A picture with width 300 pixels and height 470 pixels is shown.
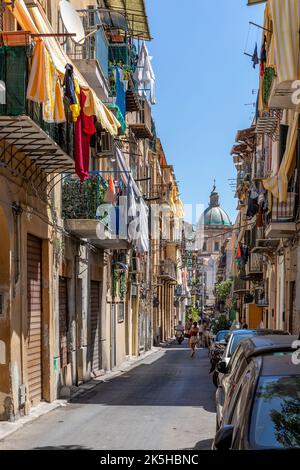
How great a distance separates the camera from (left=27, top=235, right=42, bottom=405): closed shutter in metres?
14.4

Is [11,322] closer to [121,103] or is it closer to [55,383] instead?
[55,383]

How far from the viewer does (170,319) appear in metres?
67.3

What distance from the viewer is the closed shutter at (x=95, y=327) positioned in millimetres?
22375

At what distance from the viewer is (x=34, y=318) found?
14.9 metres

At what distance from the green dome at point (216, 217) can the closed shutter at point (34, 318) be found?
447 feet

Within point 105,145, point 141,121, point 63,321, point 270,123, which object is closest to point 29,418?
point 63,321

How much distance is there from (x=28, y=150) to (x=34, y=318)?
143 inches

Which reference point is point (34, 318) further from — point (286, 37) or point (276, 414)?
point (276, 414)

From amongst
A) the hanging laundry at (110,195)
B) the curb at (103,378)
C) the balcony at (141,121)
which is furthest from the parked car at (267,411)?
the balcony at (141,121)

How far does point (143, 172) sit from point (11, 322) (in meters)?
28.2

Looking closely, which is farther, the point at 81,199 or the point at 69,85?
the point at 81,199

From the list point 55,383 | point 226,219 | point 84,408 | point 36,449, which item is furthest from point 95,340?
point 226,219

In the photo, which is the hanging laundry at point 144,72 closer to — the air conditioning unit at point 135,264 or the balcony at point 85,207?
the air conditioning unit at point 135,264

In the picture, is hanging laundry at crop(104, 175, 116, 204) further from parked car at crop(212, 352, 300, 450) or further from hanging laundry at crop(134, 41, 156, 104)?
parked car at crop(212, 352, 300, 450)
